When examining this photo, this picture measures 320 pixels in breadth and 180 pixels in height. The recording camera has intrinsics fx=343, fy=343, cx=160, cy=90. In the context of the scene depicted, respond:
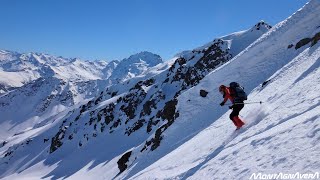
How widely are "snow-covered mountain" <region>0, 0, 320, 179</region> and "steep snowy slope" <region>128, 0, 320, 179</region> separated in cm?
5

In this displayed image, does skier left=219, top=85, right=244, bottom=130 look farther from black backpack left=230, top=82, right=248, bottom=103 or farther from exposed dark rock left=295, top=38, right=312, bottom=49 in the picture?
exposed dark rock left=295, top=38, right=312, bottom=49

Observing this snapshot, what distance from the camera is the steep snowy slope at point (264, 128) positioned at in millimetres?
Result: 10633

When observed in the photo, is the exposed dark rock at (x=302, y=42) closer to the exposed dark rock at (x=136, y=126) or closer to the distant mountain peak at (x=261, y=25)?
the exposed dark rock at (x=136, y=126)

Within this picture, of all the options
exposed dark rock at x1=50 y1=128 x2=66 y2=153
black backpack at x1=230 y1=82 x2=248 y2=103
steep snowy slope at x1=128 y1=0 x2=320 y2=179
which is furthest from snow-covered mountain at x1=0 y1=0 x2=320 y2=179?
black backpack at x1=230 y1=82 x2=248 y2=103

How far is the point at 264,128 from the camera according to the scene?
1456 centimetres

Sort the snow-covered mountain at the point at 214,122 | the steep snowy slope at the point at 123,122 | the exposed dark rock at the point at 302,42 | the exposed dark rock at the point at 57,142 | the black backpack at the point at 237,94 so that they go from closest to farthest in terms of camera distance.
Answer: the snow-covered mountain at the point at 214,122 < the black backpack at the point at 237,94 < the exposed dark rock at the point at 302,42 < the steep snowy slope at the point at 123,122 < the exposed dark rock at the point at 57,142

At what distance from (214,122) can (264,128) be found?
12896mm

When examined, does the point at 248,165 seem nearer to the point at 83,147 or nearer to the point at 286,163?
the point at 286,163

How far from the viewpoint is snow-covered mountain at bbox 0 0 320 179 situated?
11.9 m

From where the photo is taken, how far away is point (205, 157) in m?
15.9

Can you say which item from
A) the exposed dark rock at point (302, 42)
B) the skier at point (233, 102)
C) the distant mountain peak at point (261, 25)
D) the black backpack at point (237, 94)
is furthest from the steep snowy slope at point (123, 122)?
the black backpack at point (237, 94)

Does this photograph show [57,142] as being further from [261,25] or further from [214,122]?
[214,122]

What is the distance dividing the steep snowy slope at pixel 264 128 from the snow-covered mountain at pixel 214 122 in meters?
0.05

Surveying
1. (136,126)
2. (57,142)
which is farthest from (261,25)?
(57,142)
